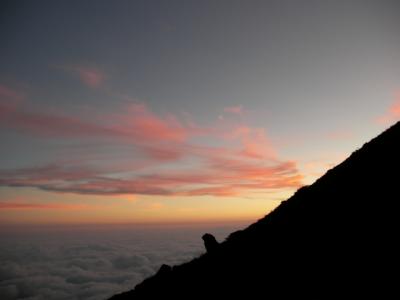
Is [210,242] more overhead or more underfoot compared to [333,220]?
more underfoot

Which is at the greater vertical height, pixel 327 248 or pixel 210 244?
pixel 327 248

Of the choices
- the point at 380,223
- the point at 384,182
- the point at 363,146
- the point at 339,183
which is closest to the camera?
the point at 380,223

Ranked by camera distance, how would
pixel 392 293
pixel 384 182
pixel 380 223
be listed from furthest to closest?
pixel 384 182, pixel 380 223, pixel 392 293

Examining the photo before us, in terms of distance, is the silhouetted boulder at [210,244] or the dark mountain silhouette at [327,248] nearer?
the dark mountain silhouette at [327,248]

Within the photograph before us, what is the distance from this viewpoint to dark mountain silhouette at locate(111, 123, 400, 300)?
539 inches

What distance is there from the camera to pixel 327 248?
16.8 metres

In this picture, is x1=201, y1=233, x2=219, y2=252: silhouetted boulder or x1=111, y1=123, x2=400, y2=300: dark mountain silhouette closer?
x1=111, y1=123, x2=400, y2=300: dark mountain silhouette

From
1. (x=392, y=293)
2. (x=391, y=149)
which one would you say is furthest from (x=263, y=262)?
(x=391, y=149)

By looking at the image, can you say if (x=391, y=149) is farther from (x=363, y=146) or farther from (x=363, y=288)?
(x=363, y=288)

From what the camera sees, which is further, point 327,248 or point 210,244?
point 210,244

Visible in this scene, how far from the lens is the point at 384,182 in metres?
19.2

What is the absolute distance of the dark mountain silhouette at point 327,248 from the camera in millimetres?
13688

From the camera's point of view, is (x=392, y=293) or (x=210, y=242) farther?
(x=210, y=242)

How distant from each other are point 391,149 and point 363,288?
15.4m
